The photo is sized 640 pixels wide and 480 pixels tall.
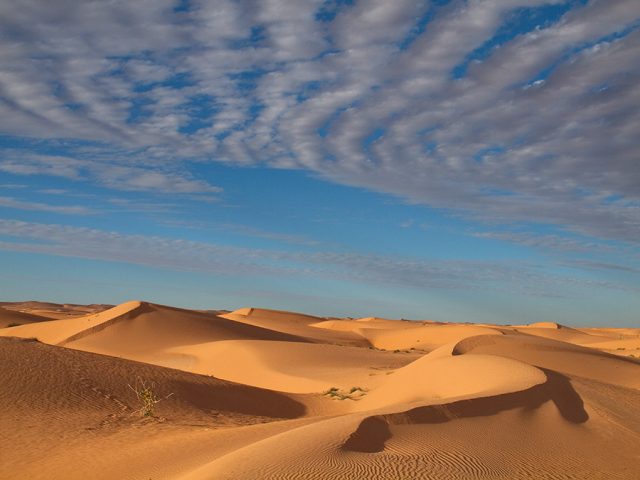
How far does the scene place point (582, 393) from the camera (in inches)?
509

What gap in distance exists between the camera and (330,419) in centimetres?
977

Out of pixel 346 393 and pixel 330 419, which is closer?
pixel 330 419

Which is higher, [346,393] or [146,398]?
[146,398]

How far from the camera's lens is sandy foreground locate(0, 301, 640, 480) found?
7508mm

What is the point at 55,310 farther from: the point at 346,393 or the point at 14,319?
the point at 346,393

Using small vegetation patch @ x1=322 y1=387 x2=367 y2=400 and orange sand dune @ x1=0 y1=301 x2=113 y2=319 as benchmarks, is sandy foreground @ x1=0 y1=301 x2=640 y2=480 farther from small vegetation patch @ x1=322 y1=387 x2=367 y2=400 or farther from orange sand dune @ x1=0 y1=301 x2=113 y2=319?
orange sand dune @ x1=0 y1=301 x2=113 y2=319

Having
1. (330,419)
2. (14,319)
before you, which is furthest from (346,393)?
(14,319)

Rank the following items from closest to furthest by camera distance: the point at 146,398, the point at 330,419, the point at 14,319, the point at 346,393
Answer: the point at 330,419 → the point at 146,398 → the point at 346,393 → the point at 14,319

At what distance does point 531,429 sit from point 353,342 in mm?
37626

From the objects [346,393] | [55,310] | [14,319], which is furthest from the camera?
[55,310]

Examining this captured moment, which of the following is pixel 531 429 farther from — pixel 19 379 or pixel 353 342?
pixel 353 342

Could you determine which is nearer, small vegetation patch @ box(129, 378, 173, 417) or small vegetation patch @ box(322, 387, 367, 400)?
small vegetation patch @ box(129, 378, 173, 417)

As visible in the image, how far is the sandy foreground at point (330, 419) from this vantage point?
7508 millimetres

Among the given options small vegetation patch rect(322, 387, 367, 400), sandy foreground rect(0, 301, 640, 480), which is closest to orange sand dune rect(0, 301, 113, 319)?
sandy foreground rect(0, 301, 640, 480)
